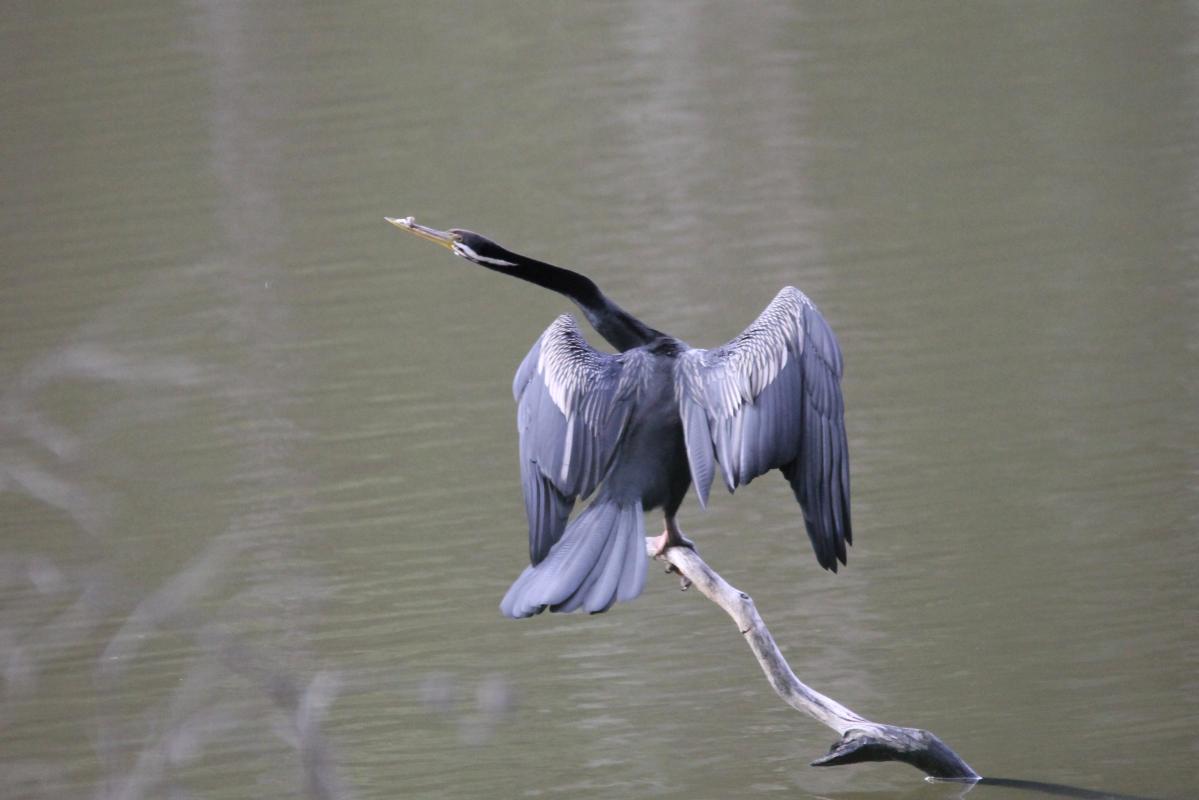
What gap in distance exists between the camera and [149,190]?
44.2ft

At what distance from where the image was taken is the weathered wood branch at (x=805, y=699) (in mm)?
4172

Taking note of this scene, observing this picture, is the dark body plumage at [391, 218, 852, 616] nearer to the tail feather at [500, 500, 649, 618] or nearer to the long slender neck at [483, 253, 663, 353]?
the tail feather at [500, 500, 649, 618]

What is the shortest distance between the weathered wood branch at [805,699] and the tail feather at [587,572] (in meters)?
0.17

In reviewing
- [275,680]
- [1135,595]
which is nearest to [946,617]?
[1135,595]

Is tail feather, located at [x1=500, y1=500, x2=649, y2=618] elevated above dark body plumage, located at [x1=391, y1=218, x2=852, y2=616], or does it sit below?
below

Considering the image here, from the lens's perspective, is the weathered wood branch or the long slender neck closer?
the weathered wood branch

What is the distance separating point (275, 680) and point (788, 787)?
290 centimetres

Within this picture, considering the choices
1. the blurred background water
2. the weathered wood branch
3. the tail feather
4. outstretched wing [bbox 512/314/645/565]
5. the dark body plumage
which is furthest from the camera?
the blurred background water

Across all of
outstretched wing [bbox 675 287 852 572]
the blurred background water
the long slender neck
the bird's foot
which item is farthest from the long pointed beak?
the bird's foot

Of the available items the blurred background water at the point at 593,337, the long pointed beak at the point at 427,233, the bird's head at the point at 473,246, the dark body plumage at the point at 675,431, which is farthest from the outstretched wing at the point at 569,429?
the blurred background water at the point at 593,337

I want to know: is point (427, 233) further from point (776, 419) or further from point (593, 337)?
point (593, 337)

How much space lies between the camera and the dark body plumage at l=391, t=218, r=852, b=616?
436cm

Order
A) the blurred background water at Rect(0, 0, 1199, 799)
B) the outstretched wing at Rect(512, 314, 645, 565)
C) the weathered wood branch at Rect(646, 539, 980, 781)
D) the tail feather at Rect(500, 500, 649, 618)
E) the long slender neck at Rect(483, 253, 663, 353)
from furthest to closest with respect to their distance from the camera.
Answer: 1. the blurred background water at Rect(0, 0, 1199, 799)
2. the long slender neck at Rect(483, 253, 663, 353)
3. the outstretched wing at Rect(512, 314, 645, 565)
4. the weathered wood branch at Rect(646, 539, 980, 781)
5. the tail feather at Rect(500, 500, 649, 618)

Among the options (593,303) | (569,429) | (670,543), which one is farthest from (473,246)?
(670,543)
